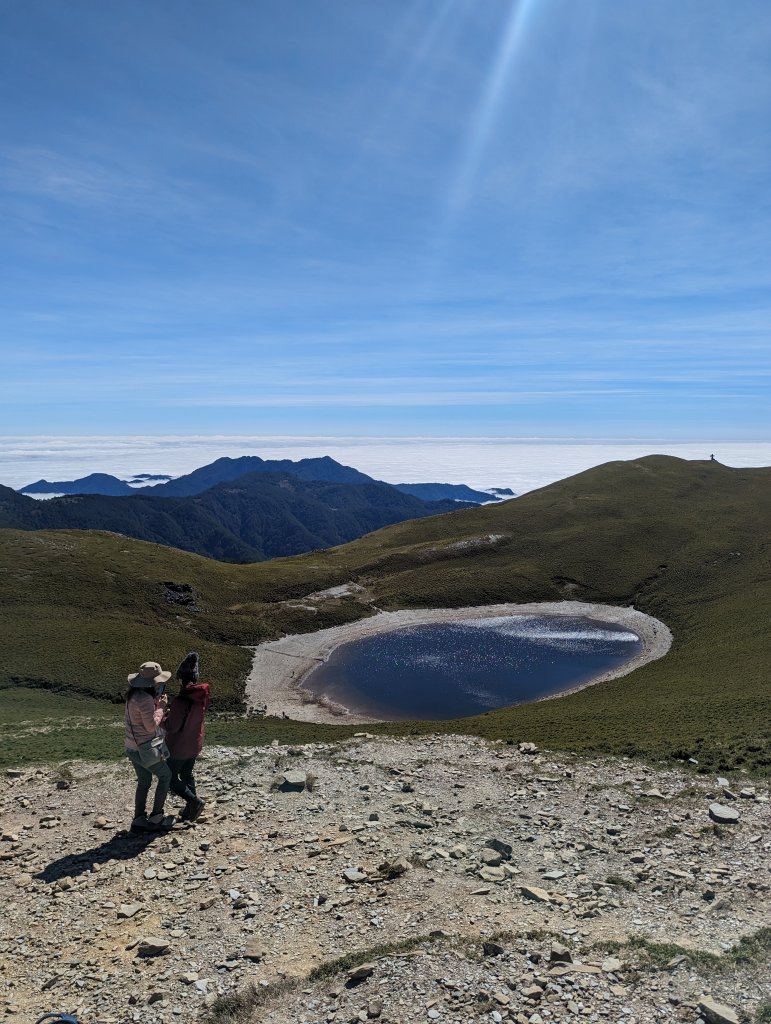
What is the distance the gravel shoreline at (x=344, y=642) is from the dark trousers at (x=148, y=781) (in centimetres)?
3741

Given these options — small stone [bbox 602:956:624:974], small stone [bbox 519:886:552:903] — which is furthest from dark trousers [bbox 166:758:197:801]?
small stone [bbox 602:956:624:974]

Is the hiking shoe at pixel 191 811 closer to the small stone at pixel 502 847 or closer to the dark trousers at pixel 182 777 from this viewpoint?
the dark trousers at pixel 182 777

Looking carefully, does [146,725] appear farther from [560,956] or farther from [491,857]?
[560,956]

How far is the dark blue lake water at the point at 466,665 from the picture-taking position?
5619 cm

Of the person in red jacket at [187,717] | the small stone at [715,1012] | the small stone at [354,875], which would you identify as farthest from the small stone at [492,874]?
the person in red jacket at [187,717]

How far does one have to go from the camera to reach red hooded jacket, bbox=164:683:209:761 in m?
13.5

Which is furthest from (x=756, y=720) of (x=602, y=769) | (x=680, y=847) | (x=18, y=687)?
(x=18, y=687)

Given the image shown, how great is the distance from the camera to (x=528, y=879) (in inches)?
488

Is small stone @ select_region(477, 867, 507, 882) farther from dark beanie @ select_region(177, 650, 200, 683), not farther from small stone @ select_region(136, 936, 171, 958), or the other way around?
dark beanie @ select_region(177, 650, 200, 683)

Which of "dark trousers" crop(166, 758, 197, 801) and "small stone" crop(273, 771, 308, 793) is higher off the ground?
"dark trousers" crop(166, 758, 197, 801)

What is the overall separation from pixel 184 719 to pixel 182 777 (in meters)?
1.99

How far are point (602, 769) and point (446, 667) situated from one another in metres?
48.2

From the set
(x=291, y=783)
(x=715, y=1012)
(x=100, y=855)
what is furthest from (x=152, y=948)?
(x=715, y=1012)

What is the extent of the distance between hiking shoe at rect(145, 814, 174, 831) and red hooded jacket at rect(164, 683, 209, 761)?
161 cm
